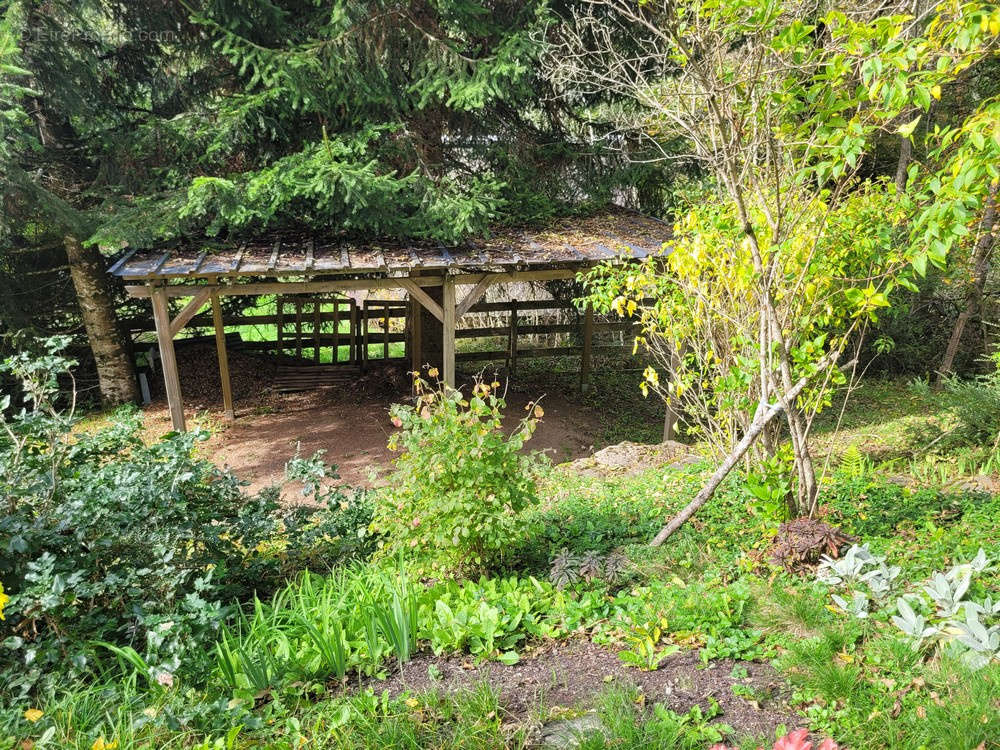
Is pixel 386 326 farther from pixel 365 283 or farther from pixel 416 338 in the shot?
pixel 365 283

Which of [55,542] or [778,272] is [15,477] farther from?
[778,272]

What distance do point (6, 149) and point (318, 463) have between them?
17.0 ft

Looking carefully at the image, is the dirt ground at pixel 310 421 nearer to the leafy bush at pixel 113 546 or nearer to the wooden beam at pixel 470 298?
the wooden beam at pixel 470 298

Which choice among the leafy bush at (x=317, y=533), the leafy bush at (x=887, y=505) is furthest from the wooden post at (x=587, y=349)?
the leafy bush at (x=317, y=533)

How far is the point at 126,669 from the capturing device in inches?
108

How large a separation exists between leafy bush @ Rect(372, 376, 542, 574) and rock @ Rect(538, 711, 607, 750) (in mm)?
995

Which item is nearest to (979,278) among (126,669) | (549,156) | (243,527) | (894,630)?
(549,156)

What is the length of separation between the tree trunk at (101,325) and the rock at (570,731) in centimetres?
872

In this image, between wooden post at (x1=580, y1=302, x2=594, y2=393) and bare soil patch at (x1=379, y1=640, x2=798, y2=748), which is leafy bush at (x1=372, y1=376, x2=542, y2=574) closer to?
bare soil patch at (x1=379, y1=640, x2=798, y2=748)

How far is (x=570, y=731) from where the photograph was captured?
2320 mm

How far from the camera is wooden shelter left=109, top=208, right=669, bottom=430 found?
675 cm

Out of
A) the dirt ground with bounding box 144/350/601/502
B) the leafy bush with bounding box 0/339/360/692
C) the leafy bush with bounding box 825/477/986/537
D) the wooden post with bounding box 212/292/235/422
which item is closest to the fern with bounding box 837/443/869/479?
the leafy bush with bounding box 825/477/986/537

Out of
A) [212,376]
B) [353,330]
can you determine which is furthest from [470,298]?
[212,376]

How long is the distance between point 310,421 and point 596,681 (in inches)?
293
